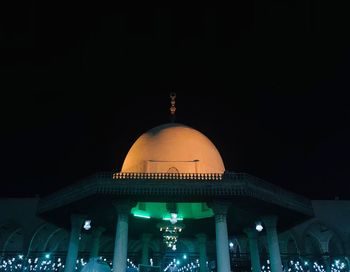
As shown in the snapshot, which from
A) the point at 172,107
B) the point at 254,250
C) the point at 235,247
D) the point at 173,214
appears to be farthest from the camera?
the point at 235,247

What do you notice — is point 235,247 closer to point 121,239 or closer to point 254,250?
point 254,250

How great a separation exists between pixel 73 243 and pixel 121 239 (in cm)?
380

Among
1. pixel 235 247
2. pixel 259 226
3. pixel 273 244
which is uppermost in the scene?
pixel 235 247

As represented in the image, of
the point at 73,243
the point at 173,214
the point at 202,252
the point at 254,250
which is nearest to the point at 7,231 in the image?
the point at 73,243

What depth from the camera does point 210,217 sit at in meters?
19.9

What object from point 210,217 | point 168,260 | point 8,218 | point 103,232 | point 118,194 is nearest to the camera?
point 118,194

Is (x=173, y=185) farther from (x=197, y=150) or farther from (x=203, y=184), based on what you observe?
(x=197, y=150)

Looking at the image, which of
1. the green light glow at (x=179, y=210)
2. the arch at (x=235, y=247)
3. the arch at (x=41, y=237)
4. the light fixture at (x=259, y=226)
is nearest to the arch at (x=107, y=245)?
the arch at (x=41, y=237)

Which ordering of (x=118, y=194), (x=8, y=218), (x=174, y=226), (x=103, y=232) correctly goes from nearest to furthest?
(x=118, y=194) → (x=174, y=226) → (x=103, y=232) → (x=8, y=218)

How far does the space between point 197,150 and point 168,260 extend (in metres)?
13.3

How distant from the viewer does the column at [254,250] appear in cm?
1859

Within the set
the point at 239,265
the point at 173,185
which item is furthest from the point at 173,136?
the point at 239,265

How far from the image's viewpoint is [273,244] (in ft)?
56.2

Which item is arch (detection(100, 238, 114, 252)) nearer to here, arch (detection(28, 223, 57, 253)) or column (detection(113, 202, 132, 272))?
arch (detection(28, 223, 57, 253))
